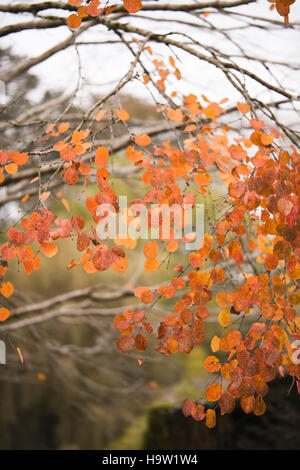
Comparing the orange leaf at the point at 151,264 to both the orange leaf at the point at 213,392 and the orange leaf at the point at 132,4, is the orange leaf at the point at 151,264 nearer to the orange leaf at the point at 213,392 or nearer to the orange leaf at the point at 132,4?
the orange leaf at the point at 213,392

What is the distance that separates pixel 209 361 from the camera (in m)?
1.57

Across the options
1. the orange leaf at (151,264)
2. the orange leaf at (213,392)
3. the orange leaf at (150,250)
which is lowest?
the orange leaf at (213,392)

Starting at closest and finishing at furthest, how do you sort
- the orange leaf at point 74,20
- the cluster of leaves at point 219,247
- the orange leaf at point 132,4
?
the cluster of leaves at point 219,247 < the orange leaf at point 132,4 < the orange leaf at point 74,20

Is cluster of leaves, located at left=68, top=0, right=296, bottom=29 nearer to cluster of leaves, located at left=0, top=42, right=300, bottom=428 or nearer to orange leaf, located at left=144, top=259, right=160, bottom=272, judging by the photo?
cluster of leaves, located at left=0, top=42, right=300, bottom=428

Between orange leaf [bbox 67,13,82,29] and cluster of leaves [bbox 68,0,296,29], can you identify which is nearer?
cluster of leaves [bbox 68,0,296,29]

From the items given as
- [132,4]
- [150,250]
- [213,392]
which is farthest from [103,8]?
[213,392]

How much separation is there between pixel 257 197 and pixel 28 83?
10.3ft

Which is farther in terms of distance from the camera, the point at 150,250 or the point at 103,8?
the point at 150,250

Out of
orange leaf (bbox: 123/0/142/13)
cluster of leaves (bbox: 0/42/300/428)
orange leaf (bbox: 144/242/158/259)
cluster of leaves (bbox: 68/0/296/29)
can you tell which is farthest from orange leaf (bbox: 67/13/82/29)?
orange leaf (bbox: 144/242/158/259)

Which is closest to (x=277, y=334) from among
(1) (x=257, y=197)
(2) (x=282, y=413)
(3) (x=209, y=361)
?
(3) (x=209, y=361)

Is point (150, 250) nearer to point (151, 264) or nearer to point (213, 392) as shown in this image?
point (151, 264)

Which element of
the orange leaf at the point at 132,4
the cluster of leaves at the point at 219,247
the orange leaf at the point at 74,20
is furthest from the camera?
the orange leaf at the point at 74,20

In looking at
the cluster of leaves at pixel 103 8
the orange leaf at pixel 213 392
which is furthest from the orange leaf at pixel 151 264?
the cluster of leaves at pixel 103 8
